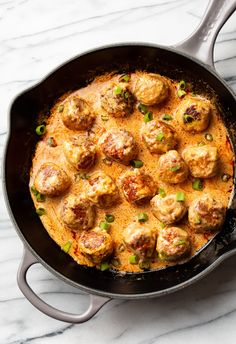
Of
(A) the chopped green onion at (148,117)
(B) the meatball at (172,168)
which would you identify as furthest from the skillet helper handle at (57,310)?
(A) the chopped green onion at (148,117)

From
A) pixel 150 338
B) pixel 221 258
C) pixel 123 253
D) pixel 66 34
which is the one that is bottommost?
pixel 150 338

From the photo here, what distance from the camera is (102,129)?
14.8 feet

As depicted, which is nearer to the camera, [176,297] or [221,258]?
[221,258]

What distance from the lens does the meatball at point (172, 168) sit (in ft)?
13.9

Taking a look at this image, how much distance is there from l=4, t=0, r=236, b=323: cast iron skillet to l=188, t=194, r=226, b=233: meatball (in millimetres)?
182

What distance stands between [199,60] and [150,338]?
2.19 m

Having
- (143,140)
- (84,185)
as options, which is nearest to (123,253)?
(84,185)

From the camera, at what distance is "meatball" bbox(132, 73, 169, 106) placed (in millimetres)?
4344

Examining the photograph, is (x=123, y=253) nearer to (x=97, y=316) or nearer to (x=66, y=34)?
(x=97, y=316)

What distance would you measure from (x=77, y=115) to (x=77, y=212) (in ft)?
2.47

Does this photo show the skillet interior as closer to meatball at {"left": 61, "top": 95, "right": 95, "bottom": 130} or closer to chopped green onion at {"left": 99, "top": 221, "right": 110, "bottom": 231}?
meatball at {"left": 61, "top": 95, "right": 95, "bottom": 130}

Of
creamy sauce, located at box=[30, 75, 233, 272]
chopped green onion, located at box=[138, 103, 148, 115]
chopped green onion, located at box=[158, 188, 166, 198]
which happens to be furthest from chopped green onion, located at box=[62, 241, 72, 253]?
chopped green onion, located at box=[138, 103, 148, 115]

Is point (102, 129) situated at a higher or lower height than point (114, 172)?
higher

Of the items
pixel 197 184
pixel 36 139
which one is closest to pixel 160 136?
pixel 197 184
